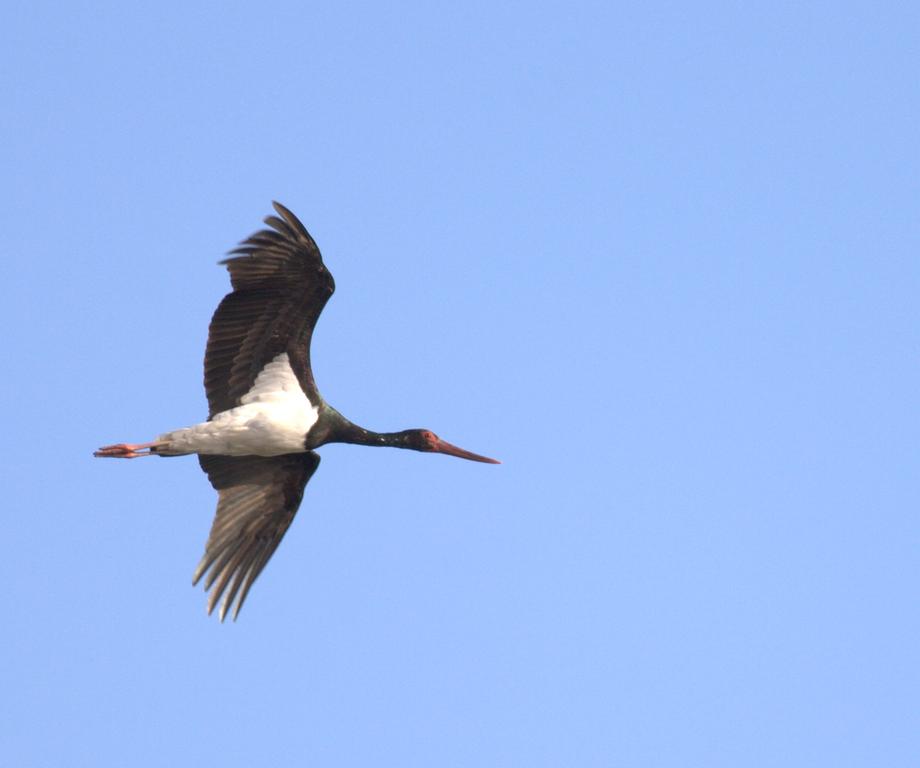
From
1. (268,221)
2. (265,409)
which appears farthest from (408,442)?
(268,221)

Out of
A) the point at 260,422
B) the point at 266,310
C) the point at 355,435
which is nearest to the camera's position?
the point at 266,310

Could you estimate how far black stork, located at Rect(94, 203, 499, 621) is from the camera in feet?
59.1

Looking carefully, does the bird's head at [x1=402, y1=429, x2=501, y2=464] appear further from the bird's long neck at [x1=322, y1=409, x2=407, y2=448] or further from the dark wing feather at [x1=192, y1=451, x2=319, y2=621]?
the dark wing feather at [x1=192, y1=451, x2=319, y2=621]

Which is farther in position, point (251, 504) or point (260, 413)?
point (251, 504)

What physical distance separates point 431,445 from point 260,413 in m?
2.83

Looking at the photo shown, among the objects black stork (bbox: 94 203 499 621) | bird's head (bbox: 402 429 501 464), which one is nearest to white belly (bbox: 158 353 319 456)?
black stork (bbox: 94 203 499 621)

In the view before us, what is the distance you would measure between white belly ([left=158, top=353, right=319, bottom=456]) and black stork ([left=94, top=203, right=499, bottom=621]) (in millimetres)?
11

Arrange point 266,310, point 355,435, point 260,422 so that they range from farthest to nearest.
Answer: point 355,435
point 260,422
point 266,310

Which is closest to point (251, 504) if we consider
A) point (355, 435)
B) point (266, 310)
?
point (355, 435)

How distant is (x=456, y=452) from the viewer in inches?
829

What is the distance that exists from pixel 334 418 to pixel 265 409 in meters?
0.95

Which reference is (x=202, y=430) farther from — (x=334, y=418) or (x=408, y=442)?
(x=408, y=442)

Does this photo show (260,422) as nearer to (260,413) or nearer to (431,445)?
(260,413)

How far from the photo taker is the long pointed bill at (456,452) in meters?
21.0
